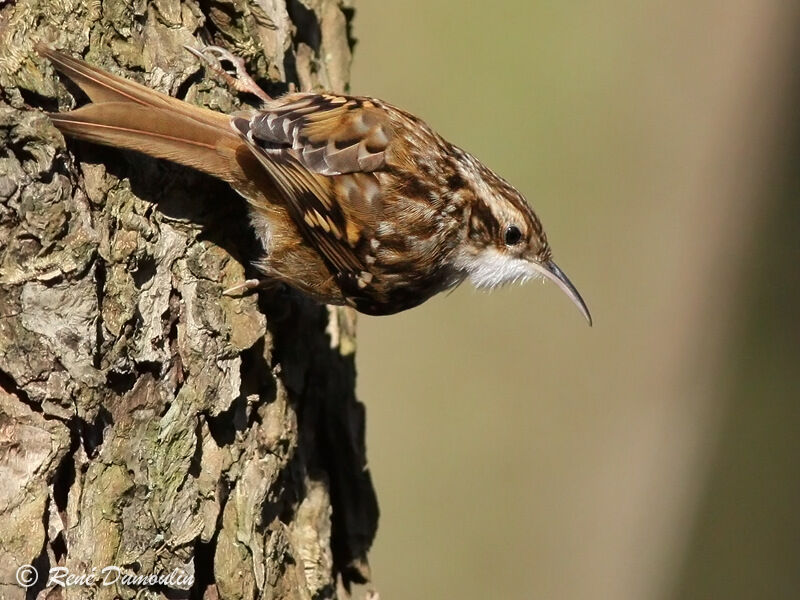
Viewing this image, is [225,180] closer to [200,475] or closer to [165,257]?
[165,257]

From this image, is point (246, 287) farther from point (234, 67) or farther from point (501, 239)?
point (501, 239)

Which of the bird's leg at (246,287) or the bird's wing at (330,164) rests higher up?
the bird's wing at (330,164)

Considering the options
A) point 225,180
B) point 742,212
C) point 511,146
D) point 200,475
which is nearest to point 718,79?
point 742,212

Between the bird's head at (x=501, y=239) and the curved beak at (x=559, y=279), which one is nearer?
the bird's head at (x=501, y=239)

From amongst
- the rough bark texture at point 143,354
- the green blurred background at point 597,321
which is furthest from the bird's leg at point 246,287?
the green blurred background at point 597,321

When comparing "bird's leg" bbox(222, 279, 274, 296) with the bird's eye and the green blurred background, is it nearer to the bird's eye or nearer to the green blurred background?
the bird's eye

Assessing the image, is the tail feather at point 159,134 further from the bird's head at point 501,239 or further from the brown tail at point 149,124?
the bird's head at point 501,239

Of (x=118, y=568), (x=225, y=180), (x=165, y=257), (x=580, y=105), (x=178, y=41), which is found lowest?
(x=118, y=568)

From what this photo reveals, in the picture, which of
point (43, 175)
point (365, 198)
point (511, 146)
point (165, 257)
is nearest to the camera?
point (43, 175)
